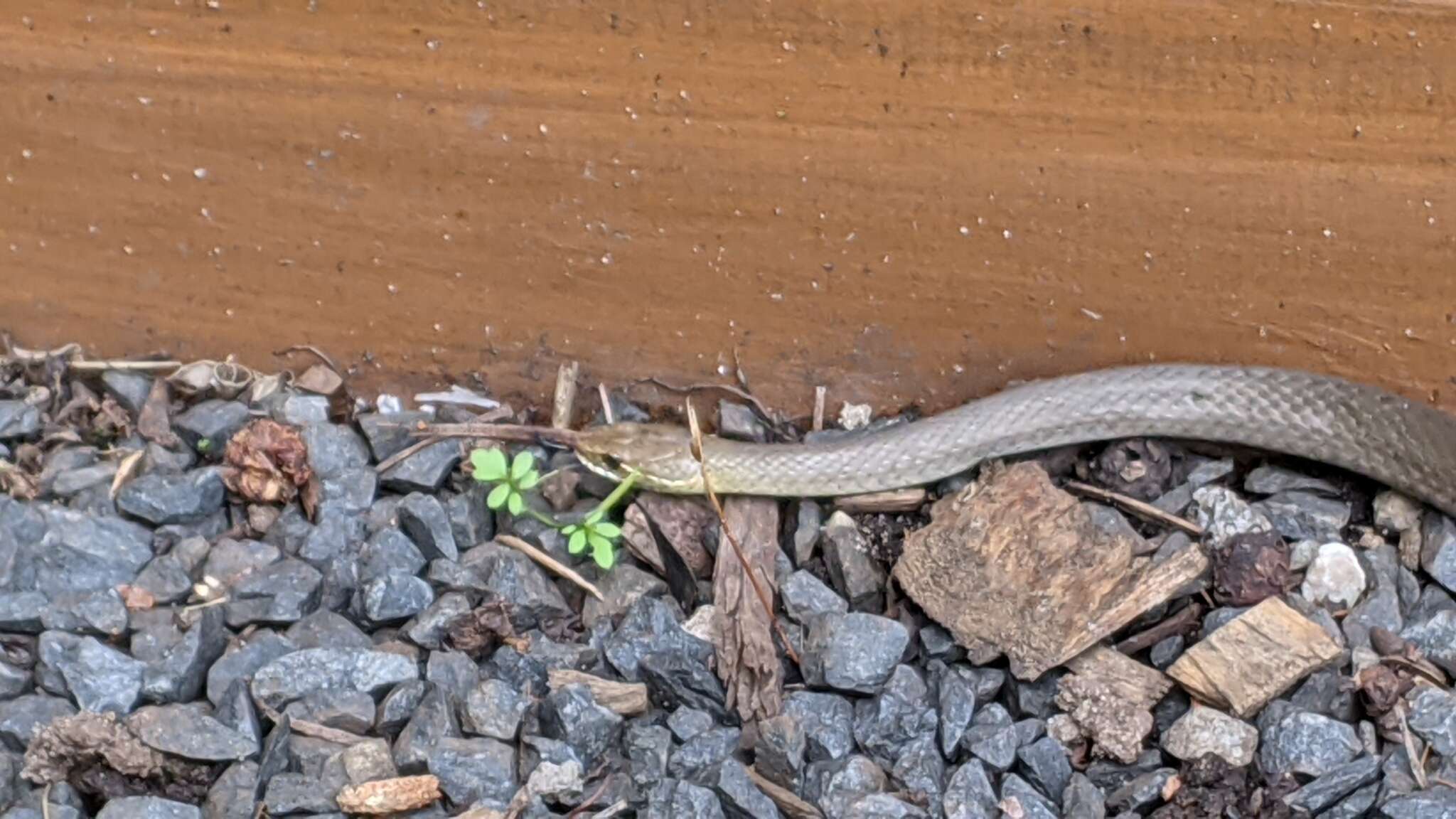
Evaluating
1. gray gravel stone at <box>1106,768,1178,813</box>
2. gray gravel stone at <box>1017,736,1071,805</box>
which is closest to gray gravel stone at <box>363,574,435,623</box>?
gray gravel stone at <box>1017,736,1071,805</box>

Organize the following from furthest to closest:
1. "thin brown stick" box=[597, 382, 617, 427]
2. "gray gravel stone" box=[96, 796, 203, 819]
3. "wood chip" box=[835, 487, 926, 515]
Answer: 1. "thin brown stick" box=[597, 382, 617, 427]
2. "wood chip" box=[835, 487, 926, 515]
3. "gray gravel stone" box=[96, 796, 203, 819]

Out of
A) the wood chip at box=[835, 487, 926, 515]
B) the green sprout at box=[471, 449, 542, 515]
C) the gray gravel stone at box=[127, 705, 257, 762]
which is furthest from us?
the wood chip at box=[835, 487, 926, 515]

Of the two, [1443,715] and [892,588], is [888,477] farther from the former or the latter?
[1443,715]

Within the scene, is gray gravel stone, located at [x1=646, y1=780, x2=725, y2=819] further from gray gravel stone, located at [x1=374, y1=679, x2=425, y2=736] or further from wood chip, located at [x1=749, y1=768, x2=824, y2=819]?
gray gravel stone, located at [x1=374, y1=679, x2=425, y2=736]

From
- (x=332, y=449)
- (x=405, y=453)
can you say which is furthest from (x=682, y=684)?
(x=332, y=449)

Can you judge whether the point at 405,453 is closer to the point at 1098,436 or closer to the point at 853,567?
the point at 853,567

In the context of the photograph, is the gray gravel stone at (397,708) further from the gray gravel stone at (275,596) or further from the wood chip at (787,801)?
the wood chip at (787,801)
